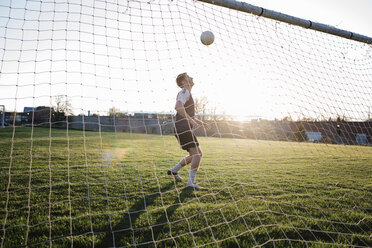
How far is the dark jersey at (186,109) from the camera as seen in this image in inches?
124

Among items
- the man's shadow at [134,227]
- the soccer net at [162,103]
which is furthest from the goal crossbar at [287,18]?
the man's shadow at [134,227]

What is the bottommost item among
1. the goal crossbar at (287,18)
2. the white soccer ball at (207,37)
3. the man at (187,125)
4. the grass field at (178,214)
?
the grass field at (178,214)

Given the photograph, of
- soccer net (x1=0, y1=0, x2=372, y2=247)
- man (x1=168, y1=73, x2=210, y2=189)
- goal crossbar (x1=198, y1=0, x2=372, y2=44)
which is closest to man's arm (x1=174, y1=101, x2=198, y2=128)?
man (x1=168, y1=73, x2=210, y2=189)

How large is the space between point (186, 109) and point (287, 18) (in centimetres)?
237

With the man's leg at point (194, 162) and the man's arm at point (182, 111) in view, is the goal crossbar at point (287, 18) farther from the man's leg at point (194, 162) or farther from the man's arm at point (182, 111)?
the man's leg at point (194, 162)

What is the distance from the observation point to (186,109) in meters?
3.34

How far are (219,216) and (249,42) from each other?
3.28 metres

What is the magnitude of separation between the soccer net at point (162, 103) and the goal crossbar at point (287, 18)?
37cm

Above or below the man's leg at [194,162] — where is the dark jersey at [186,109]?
above

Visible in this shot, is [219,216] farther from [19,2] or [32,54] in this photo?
[19,2]

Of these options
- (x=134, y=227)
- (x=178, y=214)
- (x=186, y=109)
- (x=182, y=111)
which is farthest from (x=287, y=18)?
(x=134, y=227)

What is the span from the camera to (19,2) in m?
2.90

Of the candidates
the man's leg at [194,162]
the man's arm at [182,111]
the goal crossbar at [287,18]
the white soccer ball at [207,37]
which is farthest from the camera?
the white soccer ball at [207,37]

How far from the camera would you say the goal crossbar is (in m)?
3.33
